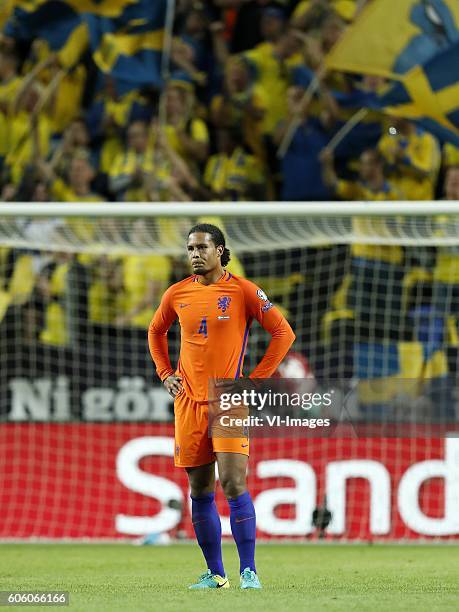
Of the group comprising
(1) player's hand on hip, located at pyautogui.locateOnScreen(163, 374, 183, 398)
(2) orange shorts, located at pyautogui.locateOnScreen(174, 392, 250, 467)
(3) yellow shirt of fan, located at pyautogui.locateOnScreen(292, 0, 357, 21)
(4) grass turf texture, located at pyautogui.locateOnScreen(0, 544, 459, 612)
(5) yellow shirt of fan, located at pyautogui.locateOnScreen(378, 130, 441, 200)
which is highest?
(3) yellow shirt of fan, located at pyautogui.locateOnScreen(292, 0, 357, 21)

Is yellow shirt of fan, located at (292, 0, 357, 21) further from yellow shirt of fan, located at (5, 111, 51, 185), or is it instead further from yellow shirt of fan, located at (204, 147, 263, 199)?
yellow shirt of fan, located at (5, 111, 51, 185)

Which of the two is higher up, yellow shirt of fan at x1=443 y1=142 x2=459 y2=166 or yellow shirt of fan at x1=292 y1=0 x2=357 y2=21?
yellow shirt of fan at x1=292 y1=0 x2=357 y2=21

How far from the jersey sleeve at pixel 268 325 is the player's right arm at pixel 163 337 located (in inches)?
17.4

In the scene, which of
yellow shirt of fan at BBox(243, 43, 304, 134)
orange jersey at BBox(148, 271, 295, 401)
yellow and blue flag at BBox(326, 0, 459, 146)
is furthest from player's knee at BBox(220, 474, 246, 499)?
yellow shirt of fan at BBox(243, 43, 304, 134)

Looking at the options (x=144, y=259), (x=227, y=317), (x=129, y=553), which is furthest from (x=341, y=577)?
(x=144, y=259)

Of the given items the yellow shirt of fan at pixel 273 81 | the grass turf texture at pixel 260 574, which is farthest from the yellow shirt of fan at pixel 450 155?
the grass turf texture at pixel 260 574

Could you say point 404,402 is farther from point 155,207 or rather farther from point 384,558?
point 155,207

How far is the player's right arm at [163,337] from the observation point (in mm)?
6512

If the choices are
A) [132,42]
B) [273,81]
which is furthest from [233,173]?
[132,42]

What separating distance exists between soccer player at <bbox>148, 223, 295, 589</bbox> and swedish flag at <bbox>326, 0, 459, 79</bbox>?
5.14m

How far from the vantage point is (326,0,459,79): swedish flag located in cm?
1105

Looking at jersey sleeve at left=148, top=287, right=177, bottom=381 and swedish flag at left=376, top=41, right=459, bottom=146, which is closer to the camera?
jersey sleeve at left=148, top=287, right=177, bottom=381

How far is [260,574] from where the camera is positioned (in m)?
7.49

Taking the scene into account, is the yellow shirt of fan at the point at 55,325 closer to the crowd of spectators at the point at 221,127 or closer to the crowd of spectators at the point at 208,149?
the crowd of spectators at the point at 208,149
